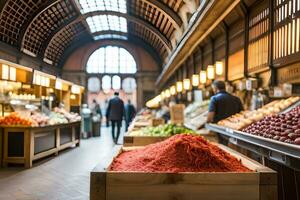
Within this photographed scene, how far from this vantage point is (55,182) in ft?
21.6

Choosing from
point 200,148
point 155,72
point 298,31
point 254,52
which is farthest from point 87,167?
point 155,72

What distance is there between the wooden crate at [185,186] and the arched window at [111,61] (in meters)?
28.3

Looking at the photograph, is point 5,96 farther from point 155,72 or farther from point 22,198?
point 155,72

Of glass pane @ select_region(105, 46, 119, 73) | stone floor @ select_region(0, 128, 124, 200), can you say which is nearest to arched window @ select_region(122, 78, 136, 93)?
glass pane @ select_region(105, 46, 119, 73)

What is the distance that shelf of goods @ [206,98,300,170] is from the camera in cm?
334

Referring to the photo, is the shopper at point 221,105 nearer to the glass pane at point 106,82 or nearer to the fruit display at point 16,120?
the fruit display at point 16,120

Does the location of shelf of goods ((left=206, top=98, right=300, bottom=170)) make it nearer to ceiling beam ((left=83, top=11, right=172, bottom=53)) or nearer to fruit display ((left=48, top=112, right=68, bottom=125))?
fruit display ((left=48, top=112, right=68, bottom=125))

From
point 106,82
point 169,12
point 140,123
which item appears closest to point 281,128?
point 140,123

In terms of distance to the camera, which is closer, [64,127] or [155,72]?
[64,127]

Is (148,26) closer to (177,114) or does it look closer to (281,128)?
(177,114)

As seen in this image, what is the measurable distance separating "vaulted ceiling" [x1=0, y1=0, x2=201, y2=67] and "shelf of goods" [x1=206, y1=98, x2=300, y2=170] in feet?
26.7

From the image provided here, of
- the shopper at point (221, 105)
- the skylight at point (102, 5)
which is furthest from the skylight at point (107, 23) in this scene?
the shopper at point (221, 105)

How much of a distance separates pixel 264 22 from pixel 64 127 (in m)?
6.34

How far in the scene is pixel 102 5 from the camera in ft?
79.9
